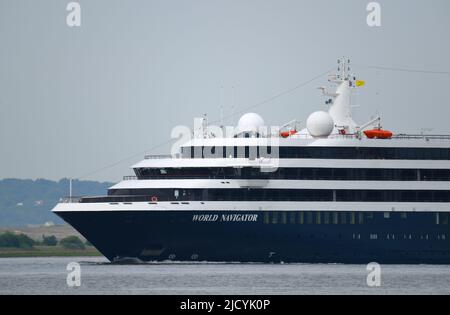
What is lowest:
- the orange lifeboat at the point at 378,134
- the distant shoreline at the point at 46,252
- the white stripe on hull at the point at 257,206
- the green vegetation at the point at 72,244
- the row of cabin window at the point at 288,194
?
the distant shoreline at the point at 46,252

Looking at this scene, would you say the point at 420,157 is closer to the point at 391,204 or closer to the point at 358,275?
the point at 391,204

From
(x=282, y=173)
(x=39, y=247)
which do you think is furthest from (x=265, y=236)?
(x=39, y=247)

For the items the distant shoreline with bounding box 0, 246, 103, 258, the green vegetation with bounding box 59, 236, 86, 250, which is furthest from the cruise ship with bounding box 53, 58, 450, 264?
the green vegetation with bounding box 59, 236, 86, 250

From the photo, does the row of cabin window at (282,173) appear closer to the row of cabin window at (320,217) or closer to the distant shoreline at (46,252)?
the row of cabin window at (320,217)

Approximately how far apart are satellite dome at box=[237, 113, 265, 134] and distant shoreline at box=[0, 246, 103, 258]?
109 ft

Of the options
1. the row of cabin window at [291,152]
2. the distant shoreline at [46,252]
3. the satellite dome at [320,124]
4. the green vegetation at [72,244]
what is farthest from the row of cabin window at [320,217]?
the green vegetation at [72,244]

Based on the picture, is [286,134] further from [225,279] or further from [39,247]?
[39,247]

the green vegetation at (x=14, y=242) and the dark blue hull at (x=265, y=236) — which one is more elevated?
the dark blue hull at (x=265, y=236)

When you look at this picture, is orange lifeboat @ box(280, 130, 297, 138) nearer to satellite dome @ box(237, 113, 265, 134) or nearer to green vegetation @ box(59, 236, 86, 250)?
satellite dome @ box(237, 113, 265, 134)

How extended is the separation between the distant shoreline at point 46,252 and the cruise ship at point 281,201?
33.7 m

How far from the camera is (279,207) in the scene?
3061 inches

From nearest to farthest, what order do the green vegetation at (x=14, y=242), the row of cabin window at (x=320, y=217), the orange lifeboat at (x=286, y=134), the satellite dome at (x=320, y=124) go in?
the row of cabin window at (x=320, y=217) → the satellite dome at (x=320, y=124) → the orange lifeboat at (x=286, y=134) → the green vegetation at (x=14, y=242)

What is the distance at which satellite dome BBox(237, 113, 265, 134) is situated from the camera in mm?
82000

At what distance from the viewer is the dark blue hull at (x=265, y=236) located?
76.3m
